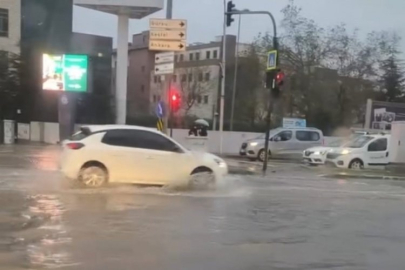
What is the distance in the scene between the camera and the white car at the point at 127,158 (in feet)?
49.8

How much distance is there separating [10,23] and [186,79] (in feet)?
79.0

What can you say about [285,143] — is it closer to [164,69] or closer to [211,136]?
[211,136]

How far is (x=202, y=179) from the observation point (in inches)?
634

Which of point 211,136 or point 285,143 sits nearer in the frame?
point 285,143

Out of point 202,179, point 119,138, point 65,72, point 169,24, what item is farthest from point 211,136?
point 119,138

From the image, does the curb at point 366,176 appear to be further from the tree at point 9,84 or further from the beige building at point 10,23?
the beige building at point 10,23

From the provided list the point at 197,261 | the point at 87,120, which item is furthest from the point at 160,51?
the point at 87,120

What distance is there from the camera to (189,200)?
14.2 metres

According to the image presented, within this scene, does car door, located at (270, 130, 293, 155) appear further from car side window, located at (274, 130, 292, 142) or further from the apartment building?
the apartment building

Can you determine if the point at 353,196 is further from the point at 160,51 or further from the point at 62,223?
the point at 160,51

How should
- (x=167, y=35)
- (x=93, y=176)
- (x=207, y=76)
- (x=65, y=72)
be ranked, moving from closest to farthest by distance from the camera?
(x=93, y=176), (x=167, y=35), (x=65, y=72), (x=207, y=76)

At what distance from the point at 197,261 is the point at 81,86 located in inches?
1330

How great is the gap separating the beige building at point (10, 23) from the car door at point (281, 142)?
94.8 feet

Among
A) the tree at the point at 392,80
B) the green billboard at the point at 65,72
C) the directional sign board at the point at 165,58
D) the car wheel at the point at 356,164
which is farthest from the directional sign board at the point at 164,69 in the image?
the tree at the point at 392,80
